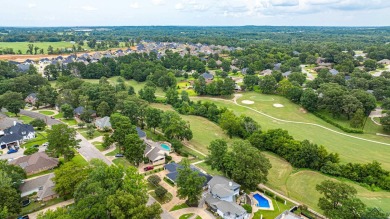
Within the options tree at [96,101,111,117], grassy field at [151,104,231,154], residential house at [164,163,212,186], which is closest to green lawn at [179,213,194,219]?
residential house at [164,163,212,186]

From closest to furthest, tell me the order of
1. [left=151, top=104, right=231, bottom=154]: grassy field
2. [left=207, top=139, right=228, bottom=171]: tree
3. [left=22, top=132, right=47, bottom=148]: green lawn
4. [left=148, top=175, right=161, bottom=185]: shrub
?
[left=148, top=175, right=161, bottom=185]: shrub → [left=207, top=139, right=228, bottom=171]: tree → [left=22, top=132, right=47, bottom=148]: green lawn → [left=151, top=104, right=231, bottom=154]: grassy field

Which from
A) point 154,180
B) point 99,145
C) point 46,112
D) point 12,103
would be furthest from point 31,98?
point 154,180

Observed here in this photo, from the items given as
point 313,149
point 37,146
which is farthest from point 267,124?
point 37,146

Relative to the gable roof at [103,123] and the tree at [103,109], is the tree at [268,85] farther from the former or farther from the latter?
the gable roof at [103,123]

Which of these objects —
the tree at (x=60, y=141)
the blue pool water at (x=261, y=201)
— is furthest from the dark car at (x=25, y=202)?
the blue pool water at (x=261, y=201)

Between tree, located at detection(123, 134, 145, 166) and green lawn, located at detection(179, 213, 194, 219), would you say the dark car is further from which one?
green lawn, located at detection(179, 213, 194, 219)

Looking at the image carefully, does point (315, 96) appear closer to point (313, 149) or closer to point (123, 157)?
point (313, 149)
